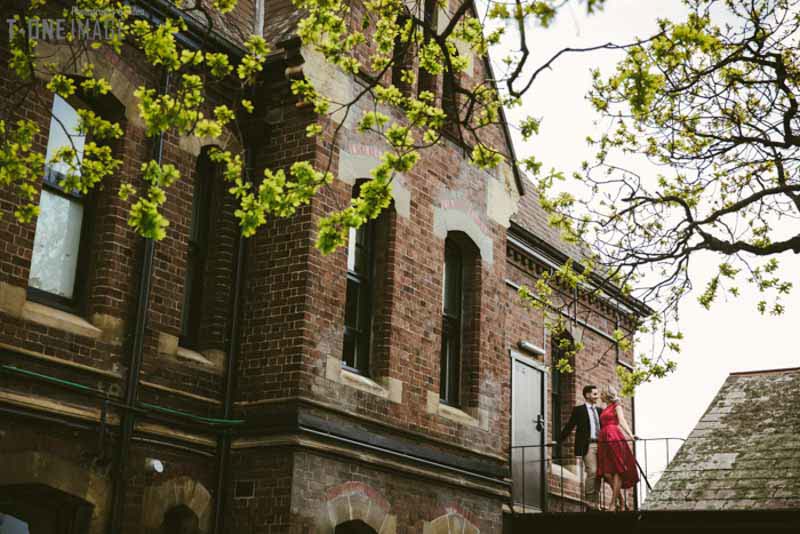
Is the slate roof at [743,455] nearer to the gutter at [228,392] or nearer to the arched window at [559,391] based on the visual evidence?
the arched window at [559,391]

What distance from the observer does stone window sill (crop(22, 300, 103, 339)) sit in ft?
31.0

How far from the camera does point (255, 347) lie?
461 inches

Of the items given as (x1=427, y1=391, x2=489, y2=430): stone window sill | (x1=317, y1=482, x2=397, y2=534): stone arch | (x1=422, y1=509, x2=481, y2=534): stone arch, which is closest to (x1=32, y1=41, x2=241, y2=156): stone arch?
(x1=317, y1=482, x2=397, y2=534): stone arch

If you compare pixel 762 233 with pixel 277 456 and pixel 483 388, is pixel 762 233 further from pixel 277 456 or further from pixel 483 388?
pixel 277 456

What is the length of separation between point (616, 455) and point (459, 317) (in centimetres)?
311

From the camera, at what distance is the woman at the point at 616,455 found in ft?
49.3

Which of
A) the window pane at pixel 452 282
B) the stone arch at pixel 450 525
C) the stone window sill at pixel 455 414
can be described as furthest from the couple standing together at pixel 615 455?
the window pane at pixel 452 282

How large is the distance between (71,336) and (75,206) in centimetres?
143

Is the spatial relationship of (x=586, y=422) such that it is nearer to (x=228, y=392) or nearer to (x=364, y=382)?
(x=364, y=382)

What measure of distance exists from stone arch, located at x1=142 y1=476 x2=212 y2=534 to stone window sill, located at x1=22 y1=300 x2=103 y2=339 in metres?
1.73

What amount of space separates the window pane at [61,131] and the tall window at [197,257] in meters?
1.75

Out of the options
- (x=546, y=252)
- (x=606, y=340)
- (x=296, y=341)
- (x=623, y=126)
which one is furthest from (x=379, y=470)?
(x=606, y=340)

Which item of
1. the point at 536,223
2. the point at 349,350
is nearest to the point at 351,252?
the point at 349,350

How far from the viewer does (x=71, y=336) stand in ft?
32.2
